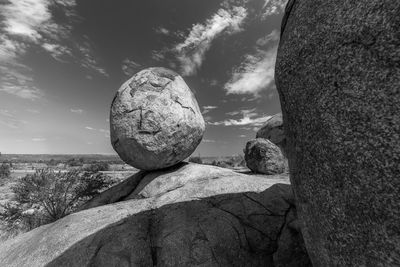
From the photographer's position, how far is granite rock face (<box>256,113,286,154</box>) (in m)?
20.5

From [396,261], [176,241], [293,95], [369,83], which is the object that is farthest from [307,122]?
[176,241]

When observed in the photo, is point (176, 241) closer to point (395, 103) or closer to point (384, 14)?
point (395, 103)

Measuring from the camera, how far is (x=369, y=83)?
9.00 ft

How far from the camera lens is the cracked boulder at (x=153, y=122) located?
372 inches

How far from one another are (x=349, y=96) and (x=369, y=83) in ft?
0.85

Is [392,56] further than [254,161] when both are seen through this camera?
No

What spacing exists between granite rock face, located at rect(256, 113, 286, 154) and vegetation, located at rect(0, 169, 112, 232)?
13724mm

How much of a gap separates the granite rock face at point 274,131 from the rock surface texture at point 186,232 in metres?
12.7

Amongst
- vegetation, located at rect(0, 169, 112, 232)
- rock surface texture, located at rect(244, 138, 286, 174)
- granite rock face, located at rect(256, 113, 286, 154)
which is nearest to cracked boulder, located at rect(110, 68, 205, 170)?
rock surface texture, located at rect(244, 138, 286, 174)

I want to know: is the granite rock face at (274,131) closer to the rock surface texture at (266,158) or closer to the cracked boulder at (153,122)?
the rock surface texture at (266,158)

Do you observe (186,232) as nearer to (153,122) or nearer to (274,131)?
(153,122)

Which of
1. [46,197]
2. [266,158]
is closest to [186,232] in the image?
[266,158]

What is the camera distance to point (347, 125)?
2.99 metres

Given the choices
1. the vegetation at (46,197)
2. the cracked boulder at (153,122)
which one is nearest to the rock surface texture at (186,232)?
the cracked boulder at (153,122)
